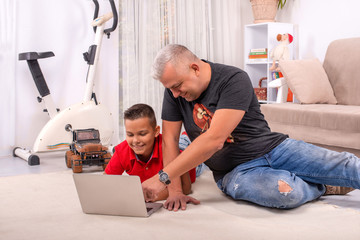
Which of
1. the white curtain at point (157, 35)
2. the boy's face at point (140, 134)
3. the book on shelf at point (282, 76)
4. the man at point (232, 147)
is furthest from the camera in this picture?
the book on shelf at point (282, 76)

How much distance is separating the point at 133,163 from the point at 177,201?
31 centimetres

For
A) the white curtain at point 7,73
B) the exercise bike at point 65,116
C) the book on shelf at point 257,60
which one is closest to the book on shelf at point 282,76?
the book on shelf at point 257,60

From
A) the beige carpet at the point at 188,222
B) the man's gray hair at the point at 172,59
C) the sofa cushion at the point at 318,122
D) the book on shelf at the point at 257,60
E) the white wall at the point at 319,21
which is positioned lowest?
the beige carpet at the point at 188,222

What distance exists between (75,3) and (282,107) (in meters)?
1.92

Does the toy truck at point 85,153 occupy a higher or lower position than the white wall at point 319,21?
lower

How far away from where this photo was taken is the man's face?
1.65 meters

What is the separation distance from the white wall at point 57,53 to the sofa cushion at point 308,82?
1552mm

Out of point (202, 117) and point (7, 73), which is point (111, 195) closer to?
point (202, 117)

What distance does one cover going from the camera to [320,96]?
328 cm

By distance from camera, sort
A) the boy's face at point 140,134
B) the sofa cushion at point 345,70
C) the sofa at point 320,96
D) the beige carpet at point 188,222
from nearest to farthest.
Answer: the beige carpet at point 188,222, the boy's face at point 140,134, the sofa at point 320,96, the sofa cushion at point 345,70

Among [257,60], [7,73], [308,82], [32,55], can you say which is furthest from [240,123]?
[257,60]

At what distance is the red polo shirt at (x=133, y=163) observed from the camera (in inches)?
77.1

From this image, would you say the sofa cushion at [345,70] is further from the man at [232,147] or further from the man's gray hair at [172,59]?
the man's gray hair at [172,59]

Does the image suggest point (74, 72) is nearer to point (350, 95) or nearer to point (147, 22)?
point (147, 22)
